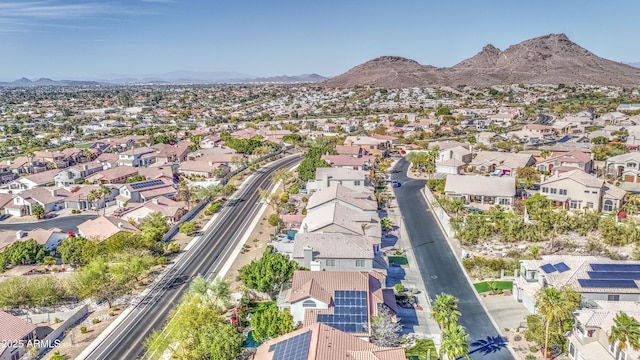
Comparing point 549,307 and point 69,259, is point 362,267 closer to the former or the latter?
point 549,307

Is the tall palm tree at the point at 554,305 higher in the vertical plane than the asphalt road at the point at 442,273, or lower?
higher

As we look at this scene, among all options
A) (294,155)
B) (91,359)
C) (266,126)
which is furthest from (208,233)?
(266,126)

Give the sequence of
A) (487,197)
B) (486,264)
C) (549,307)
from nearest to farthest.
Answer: (549,307) → (486,264) → (487,197)

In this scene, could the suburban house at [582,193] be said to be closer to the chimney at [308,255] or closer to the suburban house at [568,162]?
the suburban house at [568,162]

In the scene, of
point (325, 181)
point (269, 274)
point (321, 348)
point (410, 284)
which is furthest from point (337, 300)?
point (325, 181)

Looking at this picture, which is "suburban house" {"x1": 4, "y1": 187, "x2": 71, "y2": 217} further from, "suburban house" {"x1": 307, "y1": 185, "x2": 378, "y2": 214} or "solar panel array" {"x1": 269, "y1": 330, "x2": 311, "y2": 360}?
"solar panel array" {"x1": 269, "y1": 330, "x2": 311, "y2": 360}

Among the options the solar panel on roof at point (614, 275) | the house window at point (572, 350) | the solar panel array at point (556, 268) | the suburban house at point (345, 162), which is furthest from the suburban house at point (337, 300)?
the suburban house at point (345, 162)

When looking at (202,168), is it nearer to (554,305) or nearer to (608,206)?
(608,206)
